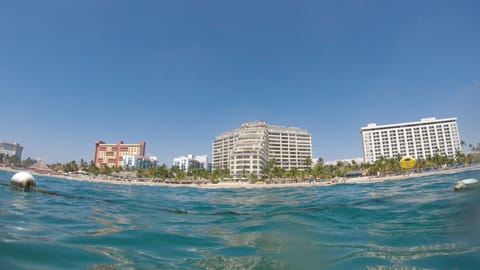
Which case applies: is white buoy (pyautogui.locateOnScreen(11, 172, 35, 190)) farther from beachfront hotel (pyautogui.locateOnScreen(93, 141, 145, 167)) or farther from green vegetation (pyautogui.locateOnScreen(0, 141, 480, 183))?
beachfront hotel (pyautogui.locateOnScreen(93, 141, 145, 167))

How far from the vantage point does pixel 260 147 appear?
5335 inches

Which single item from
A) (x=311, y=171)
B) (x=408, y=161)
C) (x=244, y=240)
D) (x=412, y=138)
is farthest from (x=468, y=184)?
(x=412, y=138)

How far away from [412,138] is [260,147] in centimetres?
9999

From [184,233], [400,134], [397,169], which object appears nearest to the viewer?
[184,233]

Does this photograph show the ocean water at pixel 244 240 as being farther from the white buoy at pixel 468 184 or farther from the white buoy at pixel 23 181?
the white buoy at pixel 23 181

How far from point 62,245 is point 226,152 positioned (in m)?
163

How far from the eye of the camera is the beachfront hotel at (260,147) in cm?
12775

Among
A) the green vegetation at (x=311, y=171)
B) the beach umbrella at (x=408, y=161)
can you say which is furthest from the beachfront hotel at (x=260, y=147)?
the beach umbrella at (x=408, y=161)

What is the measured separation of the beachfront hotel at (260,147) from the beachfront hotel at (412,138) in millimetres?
43663

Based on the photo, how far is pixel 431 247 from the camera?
161 inches

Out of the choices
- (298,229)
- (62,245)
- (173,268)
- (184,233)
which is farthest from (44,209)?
(298,229)

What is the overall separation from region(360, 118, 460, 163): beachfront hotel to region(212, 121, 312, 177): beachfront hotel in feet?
143

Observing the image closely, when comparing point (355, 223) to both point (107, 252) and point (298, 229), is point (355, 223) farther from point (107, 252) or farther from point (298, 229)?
point (107, 252)

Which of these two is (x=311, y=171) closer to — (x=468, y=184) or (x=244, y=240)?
(x=468, y=184)
